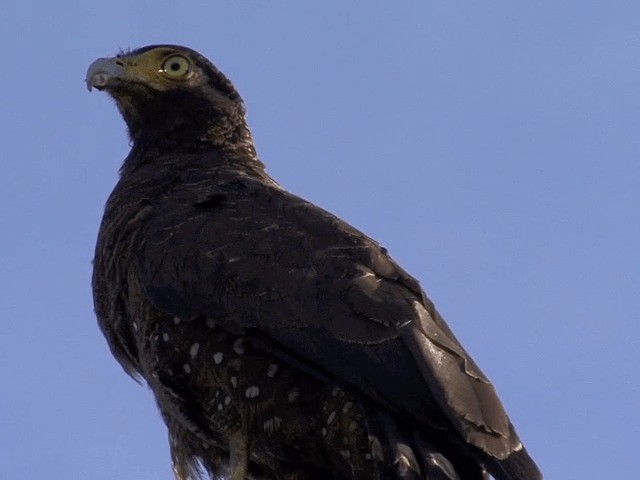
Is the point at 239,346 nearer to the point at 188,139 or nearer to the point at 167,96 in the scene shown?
the point at 188,139

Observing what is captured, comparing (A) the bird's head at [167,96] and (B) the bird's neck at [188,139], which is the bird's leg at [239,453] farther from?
(A) the bird's head at [167,96]

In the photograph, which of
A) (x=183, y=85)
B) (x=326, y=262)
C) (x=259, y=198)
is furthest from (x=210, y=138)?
(x=326, y=262)

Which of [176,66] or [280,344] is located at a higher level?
[176,66]

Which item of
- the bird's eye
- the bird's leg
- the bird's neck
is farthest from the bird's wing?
the bird's eye

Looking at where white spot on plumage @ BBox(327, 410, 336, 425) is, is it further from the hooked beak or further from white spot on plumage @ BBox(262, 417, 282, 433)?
the hooked beak

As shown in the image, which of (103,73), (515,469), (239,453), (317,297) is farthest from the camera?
(103,73)

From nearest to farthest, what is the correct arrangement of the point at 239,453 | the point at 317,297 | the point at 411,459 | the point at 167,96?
the point at 411,459, the point at 317,297, the point at 239,453, the point at 167,96

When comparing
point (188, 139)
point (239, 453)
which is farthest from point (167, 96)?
point (239, 453)
